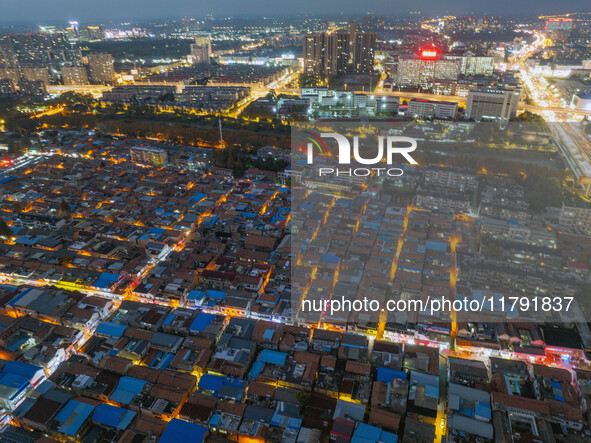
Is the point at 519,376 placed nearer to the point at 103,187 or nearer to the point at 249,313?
the point at 249,313

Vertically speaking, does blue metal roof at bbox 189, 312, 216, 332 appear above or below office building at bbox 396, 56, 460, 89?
below

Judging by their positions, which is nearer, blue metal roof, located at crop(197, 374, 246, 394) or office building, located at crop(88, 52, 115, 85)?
blue metal roof, located at crop(197, 374, 246, 394)

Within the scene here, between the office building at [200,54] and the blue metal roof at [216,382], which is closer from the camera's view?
the blue metal roof at [216,382]

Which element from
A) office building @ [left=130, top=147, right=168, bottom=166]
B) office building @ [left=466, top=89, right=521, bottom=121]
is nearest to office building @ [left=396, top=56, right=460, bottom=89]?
office building @ [left=466, top=89, right=521, bottom=121]

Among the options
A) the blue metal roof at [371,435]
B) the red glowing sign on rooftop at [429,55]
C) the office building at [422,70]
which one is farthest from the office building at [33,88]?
the blue metal roof at [371,435]

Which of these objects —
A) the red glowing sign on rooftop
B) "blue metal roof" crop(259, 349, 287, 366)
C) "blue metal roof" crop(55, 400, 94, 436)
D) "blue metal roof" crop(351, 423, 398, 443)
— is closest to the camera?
"blue metal roof" crop(351, 423, 398, 443)

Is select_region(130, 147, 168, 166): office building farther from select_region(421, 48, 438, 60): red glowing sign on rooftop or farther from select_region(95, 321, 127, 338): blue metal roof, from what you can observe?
select_region(421, 48, 438, 60): red glowing sign on rooftop

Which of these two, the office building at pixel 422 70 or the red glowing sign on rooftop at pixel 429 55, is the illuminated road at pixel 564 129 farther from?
the red glowing sign on rooftop at pixel 429 55
